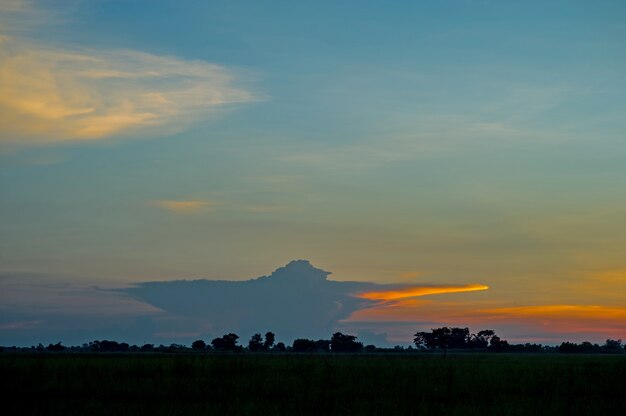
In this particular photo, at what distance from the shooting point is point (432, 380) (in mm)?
29750

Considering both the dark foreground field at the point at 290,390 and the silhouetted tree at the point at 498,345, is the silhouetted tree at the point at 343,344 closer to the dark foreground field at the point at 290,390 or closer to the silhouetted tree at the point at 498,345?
the silhouetted tree at the point at 498,345

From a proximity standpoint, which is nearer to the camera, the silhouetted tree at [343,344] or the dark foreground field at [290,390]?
the dark foreground field at [290,390]

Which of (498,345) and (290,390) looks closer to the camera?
(290,390)

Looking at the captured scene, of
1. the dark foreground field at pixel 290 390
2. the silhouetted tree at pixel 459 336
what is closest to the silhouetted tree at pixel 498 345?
the silhouetted tree at pixel 459 336

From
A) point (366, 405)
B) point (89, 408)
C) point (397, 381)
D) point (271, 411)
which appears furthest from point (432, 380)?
point (89, 408)

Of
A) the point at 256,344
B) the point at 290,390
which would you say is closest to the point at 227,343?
the point at 256,344

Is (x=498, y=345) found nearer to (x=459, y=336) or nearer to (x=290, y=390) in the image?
(x=459, y=336)

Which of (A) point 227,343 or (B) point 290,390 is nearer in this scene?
(B) point 290,390

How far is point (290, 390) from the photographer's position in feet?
86.9

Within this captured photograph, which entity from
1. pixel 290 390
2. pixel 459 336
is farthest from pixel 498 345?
pixel 290 390

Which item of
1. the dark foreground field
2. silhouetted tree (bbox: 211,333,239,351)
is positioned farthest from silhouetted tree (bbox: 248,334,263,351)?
the dark foreground field

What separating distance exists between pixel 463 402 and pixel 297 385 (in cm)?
622

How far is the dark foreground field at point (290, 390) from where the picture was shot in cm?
2239

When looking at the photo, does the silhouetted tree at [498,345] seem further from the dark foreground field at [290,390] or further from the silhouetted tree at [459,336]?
the dark foreground field at [290,390]
